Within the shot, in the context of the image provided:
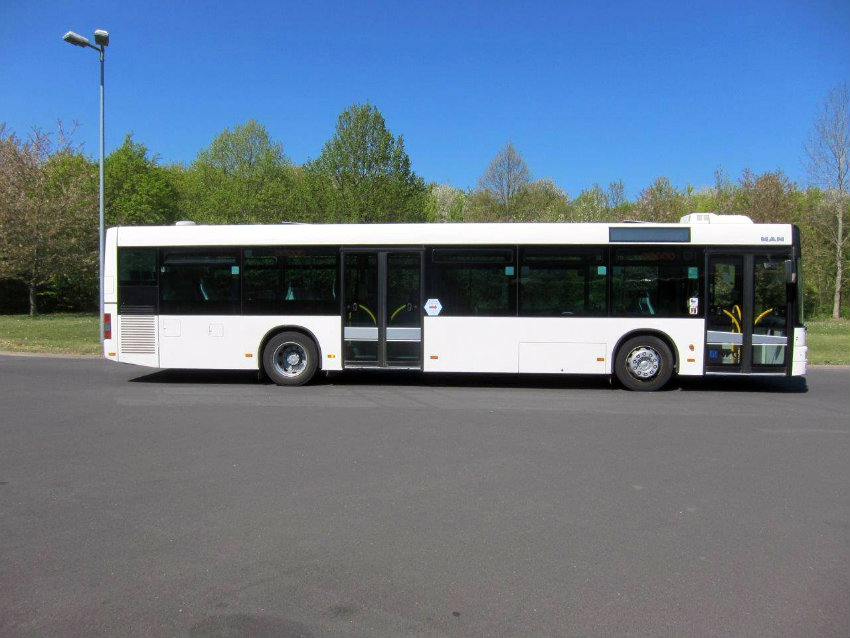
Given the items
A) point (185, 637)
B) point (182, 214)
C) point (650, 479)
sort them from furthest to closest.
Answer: point (182, 214)
point (650, 479)
point (185, 637)

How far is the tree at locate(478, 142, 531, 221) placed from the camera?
43.2 m

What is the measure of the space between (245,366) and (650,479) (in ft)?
26.3

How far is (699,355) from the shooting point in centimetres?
1162

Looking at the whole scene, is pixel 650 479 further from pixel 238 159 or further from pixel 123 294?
pixel 238 159

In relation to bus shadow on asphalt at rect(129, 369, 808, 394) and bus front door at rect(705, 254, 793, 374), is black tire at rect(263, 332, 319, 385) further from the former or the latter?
bus front door at rect(705, 254, 793, 374)

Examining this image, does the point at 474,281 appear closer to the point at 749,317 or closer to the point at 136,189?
the point at 749,317

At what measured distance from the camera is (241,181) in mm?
43125

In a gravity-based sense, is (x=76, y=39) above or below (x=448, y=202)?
below

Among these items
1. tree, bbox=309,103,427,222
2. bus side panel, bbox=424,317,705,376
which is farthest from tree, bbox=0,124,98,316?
bus side panel, bbox=424,317,705,376

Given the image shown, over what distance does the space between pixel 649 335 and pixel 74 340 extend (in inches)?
638

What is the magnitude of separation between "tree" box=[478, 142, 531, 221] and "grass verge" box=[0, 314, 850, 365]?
2052cm

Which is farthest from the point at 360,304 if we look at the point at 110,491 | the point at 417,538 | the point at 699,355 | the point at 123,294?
the point at 417,538

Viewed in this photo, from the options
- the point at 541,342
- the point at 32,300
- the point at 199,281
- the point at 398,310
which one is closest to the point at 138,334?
the point at 199,281

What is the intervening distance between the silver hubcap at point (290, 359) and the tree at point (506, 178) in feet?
105
